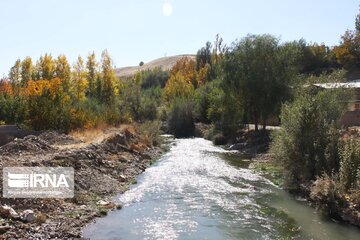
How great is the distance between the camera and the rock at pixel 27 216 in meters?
13.1

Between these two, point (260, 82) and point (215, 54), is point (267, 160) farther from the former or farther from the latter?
point (215, 54)

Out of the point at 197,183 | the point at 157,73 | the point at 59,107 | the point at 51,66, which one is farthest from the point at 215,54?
the point at 197,183

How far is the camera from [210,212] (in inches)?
643

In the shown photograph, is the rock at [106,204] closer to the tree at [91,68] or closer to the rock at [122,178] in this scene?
the rock at [122,178]

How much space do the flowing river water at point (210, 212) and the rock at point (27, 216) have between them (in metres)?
1.91

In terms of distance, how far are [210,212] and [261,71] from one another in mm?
24660

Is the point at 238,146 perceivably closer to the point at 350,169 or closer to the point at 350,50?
the point at 350,169

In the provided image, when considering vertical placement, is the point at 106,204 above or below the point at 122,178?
below

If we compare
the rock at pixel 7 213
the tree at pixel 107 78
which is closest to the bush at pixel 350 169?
the rock at pixel 7 213

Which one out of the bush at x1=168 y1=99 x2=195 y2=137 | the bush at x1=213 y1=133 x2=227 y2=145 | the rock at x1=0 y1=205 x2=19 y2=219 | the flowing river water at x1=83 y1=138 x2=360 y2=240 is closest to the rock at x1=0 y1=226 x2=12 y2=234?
the rock at x1=0 y1=205 x2=19 y2=219

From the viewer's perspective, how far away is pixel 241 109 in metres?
42.7

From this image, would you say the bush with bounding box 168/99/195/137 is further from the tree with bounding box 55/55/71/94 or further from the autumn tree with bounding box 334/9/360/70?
the autumn tree with bounding box 334/9/360/70

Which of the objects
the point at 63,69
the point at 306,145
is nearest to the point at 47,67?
the point at 63,69

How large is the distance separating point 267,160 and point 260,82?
11.4 metres
